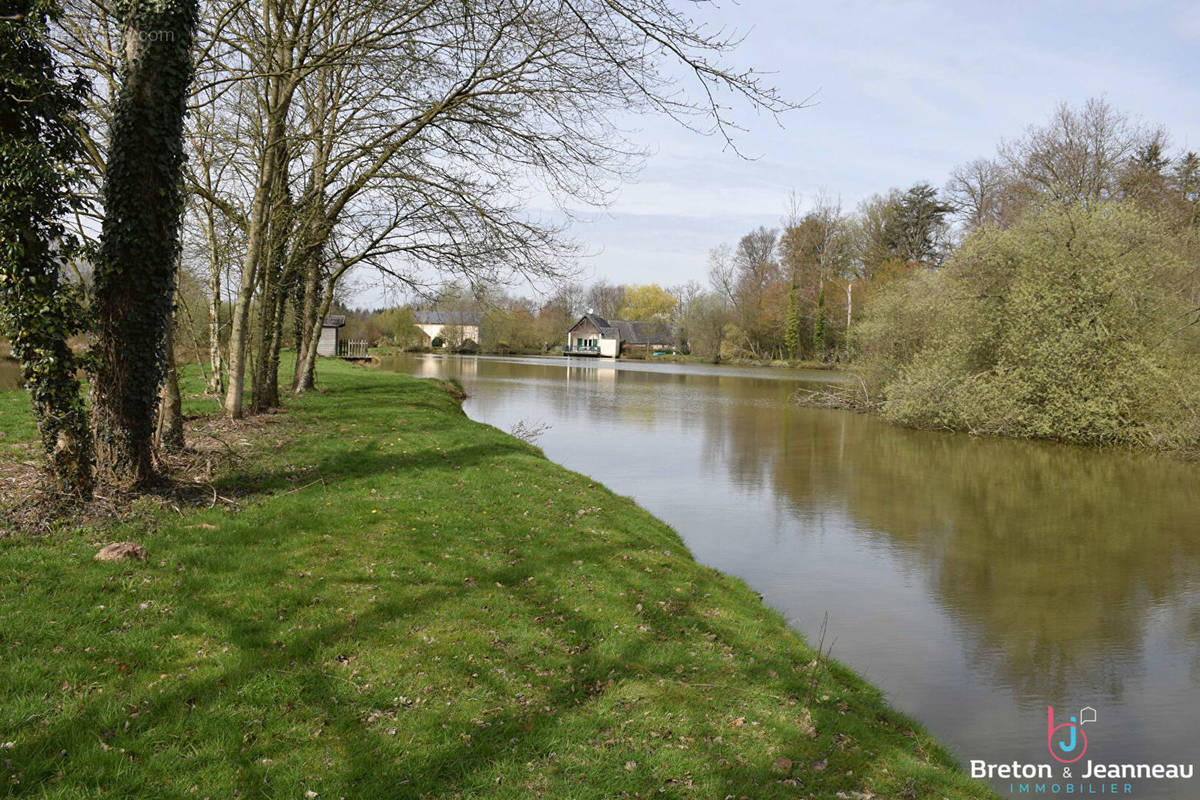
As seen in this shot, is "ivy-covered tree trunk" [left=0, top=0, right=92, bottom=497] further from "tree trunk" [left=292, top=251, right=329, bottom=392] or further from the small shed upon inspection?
the small shed

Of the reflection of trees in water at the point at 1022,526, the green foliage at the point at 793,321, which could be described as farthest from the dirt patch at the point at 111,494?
the green foliage at the point at 793,321

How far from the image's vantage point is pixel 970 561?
10.3 metres

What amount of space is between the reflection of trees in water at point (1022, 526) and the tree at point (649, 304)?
81.3 m

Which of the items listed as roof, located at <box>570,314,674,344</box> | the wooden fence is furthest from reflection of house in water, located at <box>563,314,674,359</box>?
the wooden fence

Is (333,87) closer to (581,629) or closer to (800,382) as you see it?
(581,629)

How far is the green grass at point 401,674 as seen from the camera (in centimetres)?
366

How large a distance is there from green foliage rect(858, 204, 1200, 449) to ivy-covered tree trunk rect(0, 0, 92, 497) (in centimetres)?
2373

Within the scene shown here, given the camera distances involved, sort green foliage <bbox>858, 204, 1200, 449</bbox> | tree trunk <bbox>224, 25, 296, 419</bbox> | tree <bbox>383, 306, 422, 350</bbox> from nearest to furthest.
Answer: tree trunk <bbox>224, 25, 296, 419</bbox> < green foliage <bbox>858, 204, 1200, 449</bbox> < tree <bbox>383, 306, 422, 350</bbox>

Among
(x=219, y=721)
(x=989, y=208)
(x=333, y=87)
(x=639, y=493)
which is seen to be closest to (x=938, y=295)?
(x=639, y=493)

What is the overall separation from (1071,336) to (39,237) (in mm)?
24155

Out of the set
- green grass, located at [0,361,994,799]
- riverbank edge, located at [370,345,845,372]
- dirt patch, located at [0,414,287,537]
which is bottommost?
green grass, located at [0,361,994,799]

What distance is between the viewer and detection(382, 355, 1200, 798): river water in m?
6.30

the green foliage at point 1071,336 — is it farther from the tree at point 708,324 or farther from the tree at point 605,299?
the tree at point 605,299

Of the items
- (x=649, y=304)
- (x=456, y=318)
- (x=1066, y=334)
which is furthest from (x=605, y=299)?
(x=1066, y=334)
